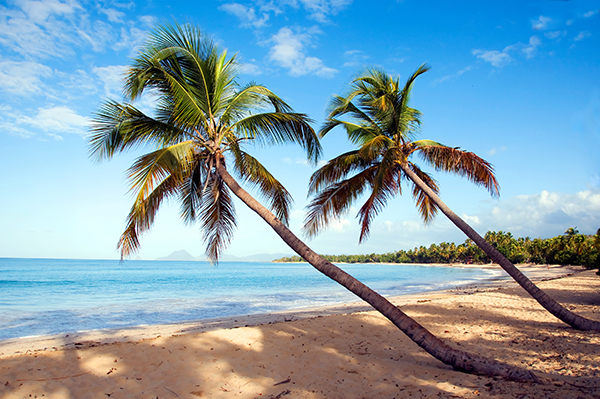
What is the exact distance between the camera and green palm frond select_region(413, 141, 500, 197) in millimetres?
8461

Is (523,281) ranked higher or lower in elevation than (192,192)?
lower

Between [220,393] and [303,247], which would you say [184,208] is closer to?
[303,247]

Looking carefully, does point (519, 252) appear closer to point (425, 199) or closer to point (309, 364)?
point (425, 199)

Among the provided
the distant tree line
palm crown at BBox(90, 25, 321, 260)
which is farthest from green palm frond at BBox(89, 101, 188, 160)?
the distant tree line

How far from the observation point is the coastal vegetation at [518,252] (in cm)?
3547

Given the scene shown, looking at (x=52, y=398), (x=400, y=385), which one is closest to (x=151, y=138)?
(x=52, y=398)

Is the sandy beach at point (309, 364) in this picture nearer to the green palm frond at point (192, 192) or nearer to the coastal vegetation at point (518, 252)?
the green palm frond at point (192, 192)

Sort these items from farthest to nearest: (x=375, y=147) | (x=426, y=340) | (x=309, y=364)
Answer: (x=375, y=147)
(x=309, y=364)
(x=426, y=340)

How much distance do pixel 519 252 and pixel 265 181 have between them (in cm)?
7048

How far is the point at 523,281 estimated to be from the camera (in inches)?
271

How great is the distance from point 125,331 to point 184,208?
4238mm

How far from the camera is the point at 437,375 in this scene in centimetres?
435

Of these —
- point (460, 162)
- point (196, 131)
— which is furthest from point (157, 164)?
point (460, 162)

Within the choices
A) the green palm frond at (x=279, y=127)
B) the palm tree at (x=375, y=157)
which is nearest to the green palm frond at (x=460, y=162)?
the palm tree at (x=375, y=157)
